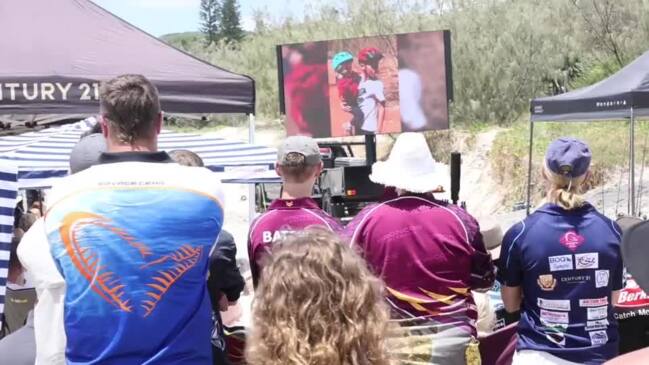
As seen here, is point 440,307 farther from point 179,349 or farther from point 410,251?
point 179,349

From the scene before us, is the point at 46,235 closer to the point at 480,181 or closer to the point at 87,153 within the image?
the point at 87,153

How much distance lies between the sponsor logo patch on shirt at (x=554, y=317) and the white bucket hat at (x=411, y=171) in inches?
26.4

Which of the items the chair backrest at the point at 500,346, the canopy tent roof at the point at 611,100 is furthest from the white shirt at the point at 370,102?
the chair backrest at the point at 500,346

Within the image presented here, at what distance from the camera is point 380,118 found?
1786 cm

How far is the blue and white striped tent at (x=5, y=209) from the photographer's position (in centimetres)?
324

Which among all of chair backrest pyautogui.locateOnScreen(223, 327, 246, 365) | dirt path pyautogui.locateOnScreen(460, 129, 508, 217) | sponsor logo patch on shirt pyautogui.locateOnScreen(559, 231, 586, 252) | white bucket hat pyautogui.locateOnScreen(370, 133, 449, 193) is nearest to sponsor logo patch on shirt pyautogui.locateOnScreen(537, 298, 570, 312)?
sponsor logo patch on shirt pyautogui.locateOnScreen(559, 231, 586, 252)

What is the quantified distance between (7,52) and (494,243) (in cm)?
336

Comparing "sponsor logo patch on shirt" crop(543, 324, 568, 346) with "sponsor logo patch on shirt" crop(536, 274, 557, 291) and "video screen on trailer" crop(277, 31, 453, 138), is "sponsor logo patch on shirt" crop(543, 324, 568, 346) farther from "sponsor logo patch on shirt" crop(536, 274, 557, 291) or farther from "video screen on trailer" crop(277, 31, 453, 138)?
"video screen on trailer" crop(277, 31, 453, 138)

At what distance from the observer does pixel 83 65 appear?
5.49m

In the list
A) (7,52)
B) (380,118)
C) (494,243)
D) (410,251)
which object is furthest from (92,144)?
(380,118)

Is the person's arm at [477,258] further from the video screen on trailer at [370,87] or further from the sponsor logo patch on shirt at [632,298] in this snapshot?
the video screen on trailer at [370,87]

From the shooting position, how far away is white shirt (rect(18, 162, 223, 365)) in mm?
2582

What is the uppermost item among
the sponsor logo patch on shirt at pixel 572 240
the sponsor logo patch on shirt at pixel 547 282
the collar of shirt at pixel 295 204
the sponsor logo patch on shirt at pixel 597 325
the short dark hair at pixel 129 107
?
the short dark hair at pixel 129 107

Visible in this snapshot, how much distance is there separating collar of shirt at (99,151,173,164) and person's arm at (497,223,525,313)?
4.88 feet
